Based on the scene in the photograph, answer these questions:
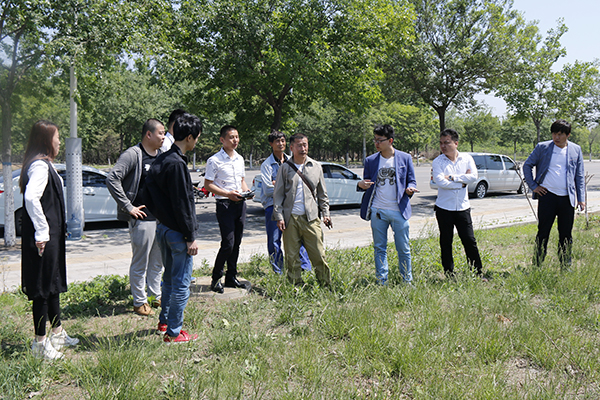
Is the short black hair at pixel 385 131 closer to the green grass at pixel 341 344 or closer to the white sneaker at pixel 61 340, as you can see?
the green grass at pixel 341 344

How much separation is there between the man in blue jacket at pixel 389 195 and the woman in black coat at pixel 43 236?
3.17 metres

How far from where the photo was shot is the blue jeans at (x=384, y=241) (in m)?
5.39

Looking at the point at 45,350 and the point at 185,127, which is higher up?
the point at 185,127

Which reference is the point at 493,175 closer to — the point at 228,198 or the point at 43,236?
the point at 228,198

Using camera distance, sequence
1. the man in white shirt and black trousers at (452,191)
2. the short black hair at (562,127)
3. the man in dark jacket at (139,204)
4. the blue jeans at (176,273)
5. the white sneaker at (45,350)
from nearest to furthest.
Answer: the white sneaker at (45,350) → the blue jeans at (176,273) → the man in dark jacket at (139,204) → the man in white shirt and black trousers at (452,191) → the short black hair at (562,127)

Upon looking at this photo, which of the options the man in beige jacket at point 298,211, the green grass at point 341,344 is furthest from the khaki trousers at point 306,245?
the green grass at point 341,344

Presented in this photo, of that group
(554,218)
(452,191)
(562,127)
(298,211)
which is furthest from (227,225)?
(562,127)

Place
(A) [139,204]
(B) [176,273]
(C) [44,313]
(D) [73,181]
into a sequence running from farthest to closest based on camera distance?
(D) [73,181]
(A) [139,204]
(B) [176,273]
(C) [44,313]

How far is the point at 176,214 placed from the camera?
365 cm

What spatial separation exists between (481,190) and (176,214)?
16.9 metres

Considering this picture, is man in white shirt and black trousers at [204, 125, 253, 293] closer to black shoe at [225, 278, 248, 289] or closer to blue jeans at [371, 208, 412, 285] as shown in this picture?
black shoe at [225, 278, 248, 289]

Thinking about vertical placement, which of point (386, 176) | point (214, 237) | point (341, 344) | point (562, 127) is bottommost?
point (341, 344)

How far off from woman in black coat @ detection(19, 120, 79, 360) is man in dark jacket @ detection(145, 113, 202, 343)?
72cm

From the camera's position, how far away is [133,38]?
7.97 metres
